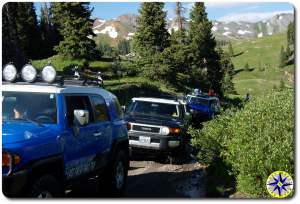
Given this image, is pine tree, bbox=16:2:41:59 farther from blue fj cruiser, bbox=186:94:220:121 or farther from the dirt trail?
the dirt trail

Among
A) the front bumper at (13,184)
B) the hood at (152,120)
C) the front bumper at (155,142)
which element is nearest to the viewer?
the front bumper at (13,184)

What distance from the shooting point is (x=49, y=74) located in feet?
23.9

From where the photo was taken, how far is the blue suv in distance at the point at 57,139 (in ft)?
18.7

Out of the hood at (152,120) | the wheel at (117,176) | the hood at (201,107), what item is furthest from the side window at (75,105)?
the hood at (201,107)

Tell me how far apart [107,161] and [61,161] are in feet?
6.44

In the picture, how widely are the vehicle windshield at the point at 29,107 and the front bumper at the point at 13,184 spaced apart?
3.75ft

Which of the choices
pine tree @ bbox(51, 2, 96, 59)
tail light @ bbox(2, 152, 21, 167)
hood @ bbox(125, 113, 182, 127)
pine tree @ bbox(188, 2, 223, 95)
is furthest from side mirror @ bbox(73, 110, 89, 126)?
pine tree @ bbox(188, 2, 223, 95)

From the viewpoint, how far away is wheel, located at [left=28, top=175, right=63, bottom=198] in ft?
19.0

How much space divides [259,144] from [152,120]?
16.3ft

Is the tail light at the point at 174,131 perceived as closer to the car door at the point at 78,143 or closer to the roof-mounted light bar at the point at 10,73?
the car door at the point at 78,143

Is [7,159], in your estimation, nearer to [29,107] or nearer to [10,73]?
[29,107]

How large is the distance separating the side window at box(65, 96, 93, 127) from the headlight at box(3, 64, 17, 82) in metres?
0.82

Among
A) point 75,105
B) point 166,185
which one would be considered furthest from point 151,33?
point 75,105

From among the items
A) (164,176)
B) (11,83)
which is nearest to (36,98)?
(11,83)
